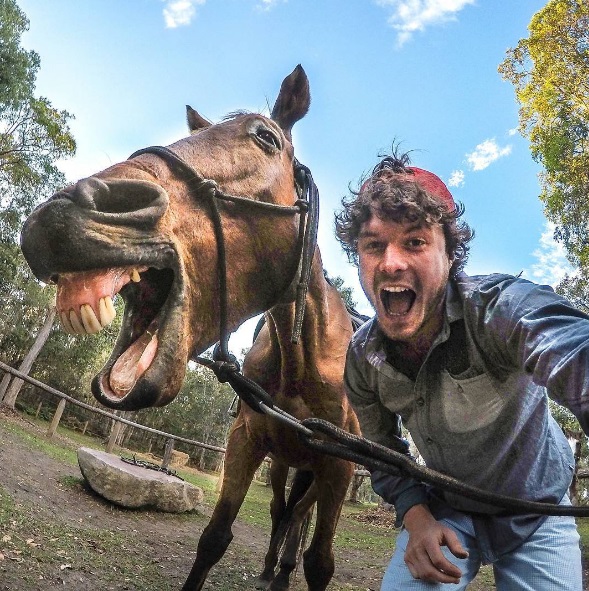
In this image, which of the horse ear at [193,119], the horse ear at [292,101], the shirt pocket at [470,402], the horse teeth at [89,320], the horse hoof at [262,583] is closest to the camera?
the horse teeth at [89,320]

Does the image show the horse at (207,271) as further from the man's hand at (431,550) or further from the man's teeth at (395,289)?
the man's hand at (431,550)

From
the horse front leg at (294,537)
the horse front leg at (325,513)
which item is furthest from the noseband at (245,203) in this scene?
the horse front leg at (294,537)

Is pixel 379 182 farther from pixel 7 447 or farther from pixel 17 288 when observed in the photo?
pixel 17 288

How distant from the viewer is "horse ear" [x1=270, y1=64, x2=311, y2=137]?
8.51ft

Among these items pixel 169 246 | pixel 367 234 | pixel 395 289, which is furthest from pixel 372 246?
pixel 169 246

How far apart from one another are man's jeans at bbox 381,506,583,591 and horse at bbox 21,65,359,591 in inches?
40.0

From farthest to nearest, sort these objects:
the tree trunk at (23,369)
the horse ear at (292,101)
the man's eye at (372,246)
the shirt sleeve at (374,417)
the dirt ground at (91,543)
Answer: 1. the tree trunk at (23,369)
2. the dirt ground at (91,543)
3. the horse ear at (292,101)
4. the shirt sleeve at (374,417)
5. the man's eye at (372,246)

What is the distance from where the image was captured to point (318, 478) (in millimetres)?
3203

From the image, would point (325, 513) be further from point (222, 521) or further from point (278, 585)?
point (278, 585)

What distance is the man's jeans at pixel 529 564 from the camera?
1.61 m

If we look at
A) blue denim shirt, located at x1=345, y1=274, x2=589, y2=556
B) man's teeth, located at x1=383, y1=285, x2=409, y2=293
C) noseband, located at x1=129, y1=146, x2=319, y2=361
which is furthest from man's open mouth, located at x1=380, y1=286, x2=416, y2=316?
noseband, located at x1=129, y1=146, x2=319, y2=361

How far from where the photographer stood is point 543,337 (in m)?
1.15

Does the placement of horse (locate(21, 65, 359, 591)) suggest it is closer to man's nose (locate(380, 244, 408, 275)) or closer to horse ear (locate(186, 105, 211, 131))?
horse ear (locate(186, 105, 211, 131))

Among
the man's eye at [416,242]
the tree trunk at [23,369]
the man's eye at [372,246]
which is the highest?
the man's eye at [416,242]
